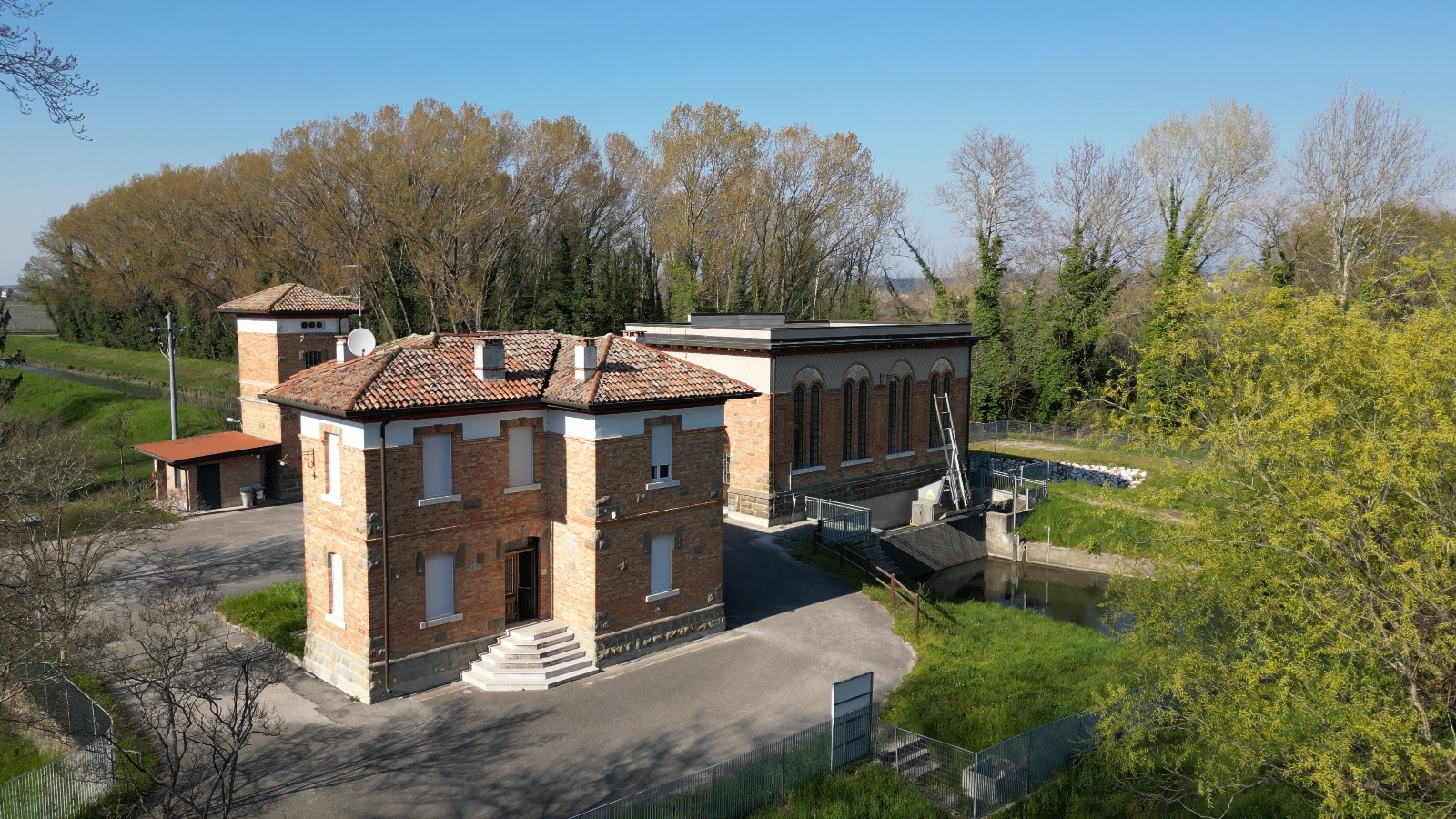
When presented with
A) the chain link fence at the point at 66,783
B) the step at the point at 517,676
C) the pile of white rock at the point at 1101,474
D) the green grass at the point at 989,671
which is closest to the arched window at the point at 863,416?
the green grass at the point at 989,671

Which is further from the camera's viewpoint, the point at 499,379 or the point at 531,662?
the point at 499,379

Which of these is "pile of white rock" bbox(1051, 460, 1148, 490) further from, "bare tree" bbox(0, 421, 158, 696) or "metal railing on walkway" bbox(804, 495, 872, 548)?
"bare tree" bbox(0, 421, 158, 696)

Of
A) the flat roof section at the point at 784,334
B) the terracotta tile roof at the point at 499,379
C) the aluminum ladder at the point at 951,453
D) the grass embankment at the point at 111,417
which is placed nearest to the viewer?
the terracotta tile roof at the point at 499,379

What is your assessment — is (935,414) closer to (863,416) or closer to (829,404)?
(863,416)

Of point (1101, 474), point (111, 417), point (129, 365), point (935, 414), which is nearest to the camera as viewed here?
point (935, 414)

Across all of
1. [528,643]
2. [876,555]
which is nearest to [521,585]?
[528,643]

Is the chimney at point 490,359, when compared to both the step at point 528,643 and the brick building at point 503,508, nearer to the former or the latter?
the brick building at point 503,508
